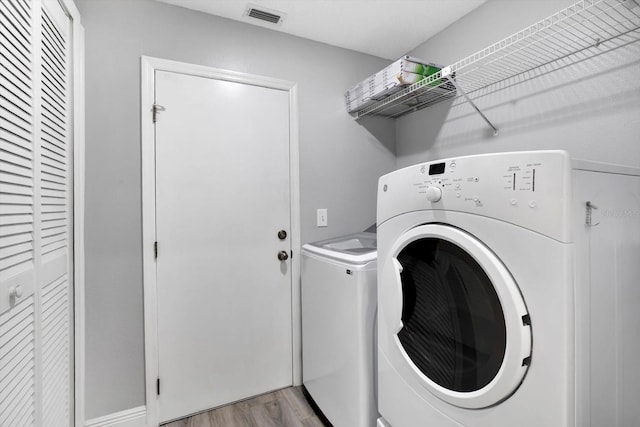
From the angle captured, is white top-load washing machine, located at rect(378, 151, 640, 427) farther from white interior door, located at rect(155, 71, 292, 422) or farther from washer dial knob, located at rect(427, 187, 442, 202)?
white interior door, located at rect(155, 71, 292, 422)

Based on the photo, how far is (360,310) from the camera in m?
1.28

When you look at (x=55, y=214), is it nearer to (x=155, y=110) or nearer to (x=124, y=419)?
(x=155, y=110)

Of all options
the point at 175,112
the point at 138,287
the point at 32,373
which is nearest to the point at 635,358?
the point at 32,373

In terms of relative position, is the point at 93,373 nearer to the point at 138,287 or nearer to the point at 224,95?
the point at 138,287

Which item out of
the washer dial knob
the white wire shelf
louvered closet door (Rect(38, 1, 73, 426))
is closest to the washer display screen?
the washer dial knob

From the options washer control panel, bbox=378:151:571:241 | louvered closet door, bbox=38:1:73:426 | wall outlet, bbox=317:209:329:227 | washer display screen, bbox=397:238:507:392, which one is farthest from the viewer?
wall outlet, bbox=317:209:329:227

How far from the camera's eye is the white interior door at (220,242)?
1.64 m

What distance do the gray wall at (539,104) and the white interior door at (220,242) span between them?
105cm

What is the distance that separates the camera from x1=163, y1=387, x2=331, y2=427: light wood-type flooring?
162 cm

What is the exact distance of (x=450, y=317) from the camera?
3.05ft

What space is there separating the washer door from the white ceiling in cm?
141

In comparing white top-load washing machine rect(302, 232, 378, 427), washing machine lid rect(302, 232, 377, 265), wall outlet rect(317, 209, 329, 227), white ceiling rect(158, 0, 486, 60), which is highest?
white ceiling rect(158, 0, 486, 60)

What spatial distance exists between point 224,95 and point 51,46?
2.49ft

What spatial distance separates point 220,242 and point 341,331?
2.79ft
